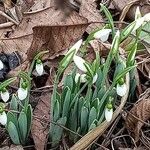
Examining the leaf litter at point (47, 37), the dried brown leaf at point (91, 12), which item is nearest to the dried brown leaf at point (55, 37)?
the leaf litter at point (47, 37)

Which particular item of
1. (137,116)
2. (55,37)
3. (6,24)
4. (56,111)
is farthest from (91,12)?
(56,111)

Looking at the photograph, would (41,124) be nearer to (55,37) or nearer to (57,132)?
(57,132)

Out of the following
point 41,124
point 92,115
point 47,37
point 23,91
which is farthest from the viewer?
point 47,37

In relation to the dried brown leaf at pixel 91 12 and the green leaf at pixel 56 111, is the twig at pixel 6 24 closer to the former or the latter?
the dried brown leaf at pixel 91 12

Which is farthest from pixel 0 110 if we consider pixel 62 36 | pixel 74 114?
pixel 62 36

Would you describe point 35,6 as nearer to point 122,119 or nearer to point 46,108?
point 46,108

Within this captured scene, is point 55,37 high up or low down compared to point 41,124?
up
